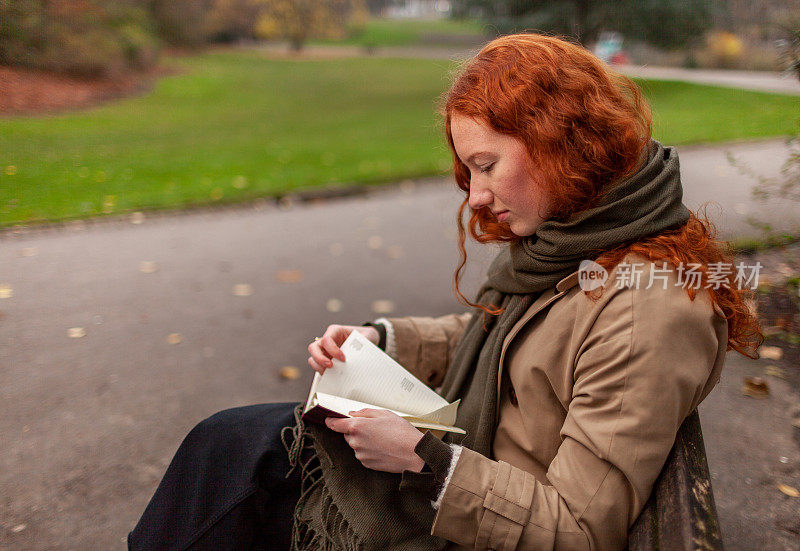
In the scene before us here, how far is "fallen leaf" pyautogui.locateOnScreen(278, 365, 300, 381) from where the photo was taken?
386 centimetres

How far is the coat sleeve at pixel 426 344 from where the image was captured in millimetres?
2320

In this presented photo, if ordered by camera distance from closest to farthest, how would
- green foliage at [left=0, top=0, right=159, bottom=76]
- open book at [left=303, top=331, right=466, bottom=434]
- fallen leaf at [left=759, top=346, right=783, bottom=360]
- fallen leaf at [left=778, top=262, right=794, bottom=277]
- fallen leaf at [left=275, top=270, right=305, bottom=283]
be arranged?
open book at [left=303, top=331, right=466, bottom=434], fallen leaf at [left=759, top=346, right=783, bottom=360], fallen leaf at [left=778, top=262, right=794, bottom=277], fallen leaf at [left=275, top=270, right=305, bottom=283], green foliage at [left=0, top=0, right=159, bottom=76]

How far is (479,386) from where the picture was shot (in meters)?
1.89

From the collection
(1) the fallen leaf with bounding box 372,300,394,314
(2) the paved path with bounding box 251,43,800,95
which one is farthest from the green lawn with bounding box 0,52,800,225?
(1) the fallen leaf with bounding box 372,300,394,314

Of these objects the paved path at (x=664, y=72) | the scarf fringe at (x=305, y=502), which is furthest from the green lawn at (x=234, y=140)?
the scarf fringe at (x=305, y=502)

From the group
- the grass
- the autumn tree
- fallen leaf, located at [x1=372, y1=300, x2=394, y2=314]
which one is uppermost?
fallen leaf, located at [x1=372, y1=300, x2=394, y2=314]

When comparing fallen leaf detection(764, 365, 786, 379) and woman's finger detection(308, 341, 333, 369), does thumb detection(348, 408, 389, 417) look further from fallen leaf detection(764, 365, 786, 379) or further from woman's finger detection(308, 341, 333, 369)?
fallen leaf detection(764, 365, 786, 379)

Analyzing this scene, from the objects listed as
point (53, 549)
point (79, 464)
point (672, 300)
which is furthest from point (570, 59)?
point (79, 464)

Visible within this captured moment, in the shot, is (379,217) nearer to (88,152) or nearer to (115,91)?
(88,152)

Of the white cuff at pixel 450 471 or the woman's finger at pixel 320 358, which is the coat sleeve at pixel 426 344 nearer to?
the woman's finger at pixel 320 358

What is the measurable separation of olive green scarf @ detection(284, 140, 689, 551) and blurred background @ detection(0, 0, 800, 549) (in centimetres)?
33

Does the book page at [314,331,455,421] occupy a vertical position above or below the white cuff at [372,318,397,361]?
above

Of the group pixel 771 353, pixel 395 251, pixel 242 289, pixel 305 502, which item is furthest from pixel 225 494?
pixel 395 251

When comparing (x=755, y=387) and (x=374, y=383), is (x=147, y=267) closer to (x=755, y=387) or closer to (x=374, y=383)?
(x=374, y=383)
